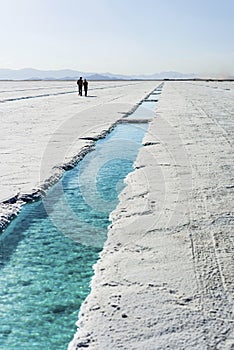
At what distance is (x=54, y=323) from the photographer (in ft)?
9.65

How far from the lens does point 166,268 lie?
11.4 ft

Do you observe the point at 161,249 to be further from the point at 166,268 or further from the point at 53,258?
the point at 53,258

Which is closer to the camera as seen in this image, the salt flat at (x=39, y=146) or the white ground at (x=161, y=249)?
the white ground at (x=161, y=249)

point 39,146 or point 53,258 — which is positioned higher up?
point 39,146

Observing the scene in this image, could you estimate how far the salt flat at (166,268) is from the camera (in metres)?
2.57

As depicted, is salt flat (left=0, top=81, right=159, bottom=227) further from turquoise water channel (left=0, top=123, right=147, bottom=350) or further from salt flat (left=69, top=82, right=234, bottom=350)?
salt flat (left=69, top=82, right=234, bottom=350)

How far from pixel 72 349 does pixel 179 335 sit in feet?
2.13

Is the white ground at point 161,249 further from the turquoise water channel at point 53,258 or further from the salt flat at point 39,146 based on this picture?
the turquoise water channel at point 53,258

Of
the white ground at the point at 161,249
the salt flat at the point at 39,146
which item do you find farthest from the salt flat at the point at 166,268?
the salt flat at the point at 39,146

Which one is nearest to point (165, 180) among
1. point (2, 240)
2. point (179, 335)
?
point (2, 240)

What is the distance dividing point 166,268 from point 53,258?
115cm

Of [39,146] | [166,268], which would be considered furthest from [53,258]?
→ [39,146]

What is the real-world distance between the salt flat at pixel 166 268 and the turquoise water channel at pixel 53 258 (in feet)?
0.56

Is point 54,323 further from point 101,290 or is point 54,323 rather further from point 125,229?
point 125,229
